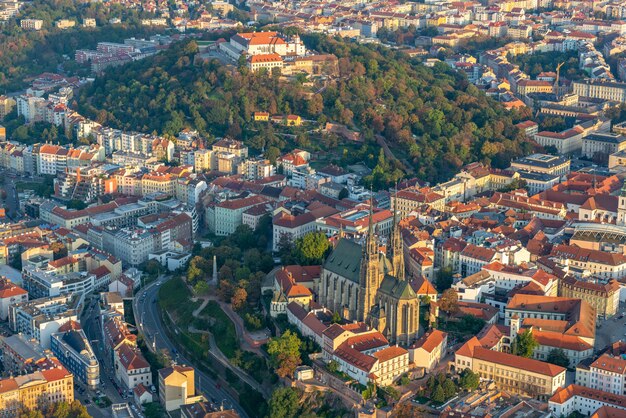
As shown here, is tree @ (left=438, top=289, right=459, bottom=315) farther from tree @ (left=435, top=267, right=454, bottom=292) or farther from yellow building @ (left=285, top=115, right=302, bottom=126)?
yellow building @ (left=285, top=115, right=302, bottom=126)

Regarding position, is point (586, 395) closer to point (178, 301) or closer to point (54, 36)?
point (178, 301)

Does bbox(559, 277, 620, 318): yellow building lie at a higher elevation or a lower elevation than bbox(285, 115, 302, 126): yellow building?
lower

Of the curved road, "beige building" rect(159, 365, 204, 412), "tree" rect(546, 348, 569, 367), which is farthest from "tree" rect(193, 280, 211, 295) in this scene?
"tree" rect(546, 348, 569, 367)

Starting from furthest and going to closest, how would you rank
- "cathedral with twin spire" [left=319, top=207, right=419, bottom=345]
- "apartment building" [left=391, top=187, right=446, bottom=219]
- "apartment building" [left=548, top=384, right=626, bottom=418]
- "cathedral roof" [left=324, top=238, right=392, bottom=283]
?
"apartment building" [left=391, top=187, right=446, bottom=219]
"cathedral roof" [left=324, top=238, right=392, bottom=283]
"cathedral with twin spire" [left=319, top=207, right=419, bottom=345]
"apartment building" [left=548, top=384, right=626, bottom=418]

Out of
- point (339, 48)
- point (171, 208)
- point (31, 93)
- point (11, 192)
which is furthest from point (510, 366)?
point (31, 93)

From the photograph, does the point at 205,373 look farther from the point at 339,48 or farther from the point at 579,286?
the point at 339,48

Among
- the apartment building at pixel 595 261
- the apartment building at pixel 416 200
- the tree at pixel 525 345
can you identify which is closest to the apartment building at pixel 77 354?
the tree at pixel 525 345

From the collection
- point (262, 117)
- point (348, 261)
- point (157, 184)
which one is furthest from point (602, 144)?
point (348, 261)
